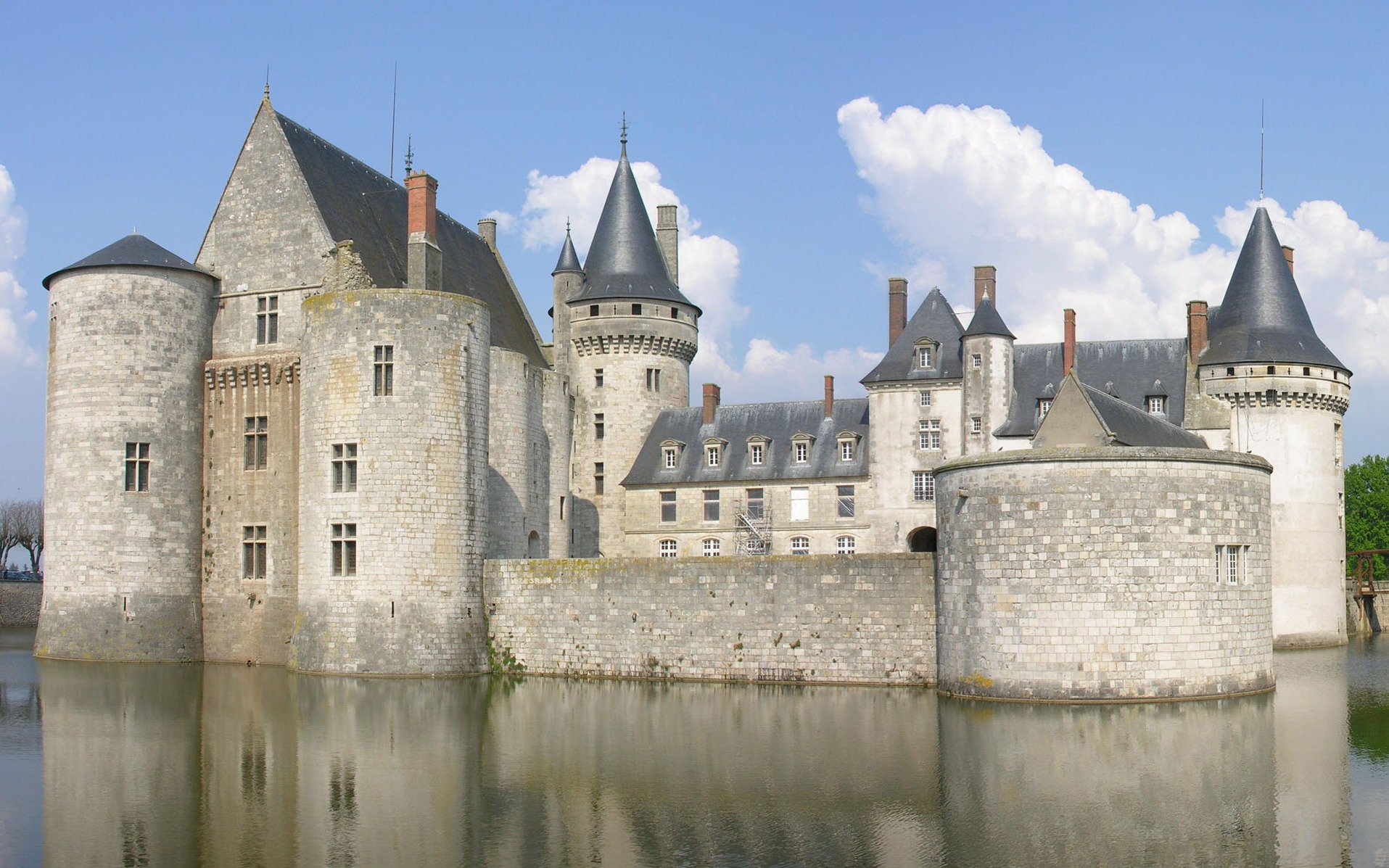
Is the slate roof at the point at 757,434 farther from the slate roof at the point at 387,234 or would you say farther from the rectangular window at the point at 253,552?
the rectangular window at the point at 253,552

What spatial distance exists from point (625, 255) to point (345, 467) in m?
16.7

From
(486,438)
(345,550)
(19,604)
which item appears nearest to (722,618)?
(486,438)

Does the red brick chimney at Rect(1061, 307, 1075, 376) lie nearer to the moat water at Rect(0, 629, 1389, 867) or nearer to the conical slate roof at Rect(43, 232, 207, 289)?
the moat water at Rect(0, 629, 1389, 867)

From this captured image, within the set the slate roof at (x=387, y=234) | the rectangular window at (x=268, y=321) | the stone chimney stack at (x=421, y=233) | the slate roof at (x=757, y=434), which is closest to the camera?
the stone chimney stack at (x=421, y=233)

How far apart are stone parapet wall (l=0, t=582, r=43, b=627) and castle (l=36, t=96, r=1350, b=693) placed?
19.8 m

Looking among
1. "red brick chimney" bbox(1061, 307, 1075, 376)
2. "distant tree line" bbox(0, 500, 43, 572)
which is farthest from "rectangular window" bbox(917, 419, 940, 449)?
"distant tree line" bbox(0, 500, 43, 572)

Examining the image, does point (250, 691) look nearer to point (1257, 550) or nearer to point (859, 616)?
point (859, 616)

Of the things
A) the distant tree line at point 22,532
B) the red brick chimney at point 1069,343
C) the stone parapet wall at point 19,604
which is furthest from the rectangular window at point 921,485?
the distant tree line at point 22,532

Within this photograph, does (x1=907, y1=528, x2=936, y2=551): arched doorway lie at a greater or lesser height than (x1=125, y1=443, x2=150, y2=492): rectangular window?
lesser

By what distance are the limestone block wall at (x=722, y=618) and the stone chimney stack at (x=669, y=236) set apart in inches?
726

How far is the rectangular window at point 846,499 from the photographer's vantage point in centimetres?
3862

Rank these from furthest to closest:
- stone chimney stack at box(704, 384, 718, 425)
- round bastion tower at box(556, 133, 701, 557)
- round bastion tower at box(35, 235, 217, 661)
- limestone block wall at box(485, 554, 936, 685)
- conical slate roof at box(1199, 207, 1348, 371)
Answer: stone chimney stack at box(704, 384, 718, 425)
round bastion tower at box(556, 133, 701, 557)
conical slate roof at box(1199, 207, 1348, 371)
round bastion tower at box(35, 235, 217, 661)
limestone block wall at box(485, 554, 936, 685)

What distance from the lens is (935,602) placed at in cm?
2267

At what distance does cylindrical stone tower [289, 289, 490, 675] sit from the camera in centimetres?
2569
